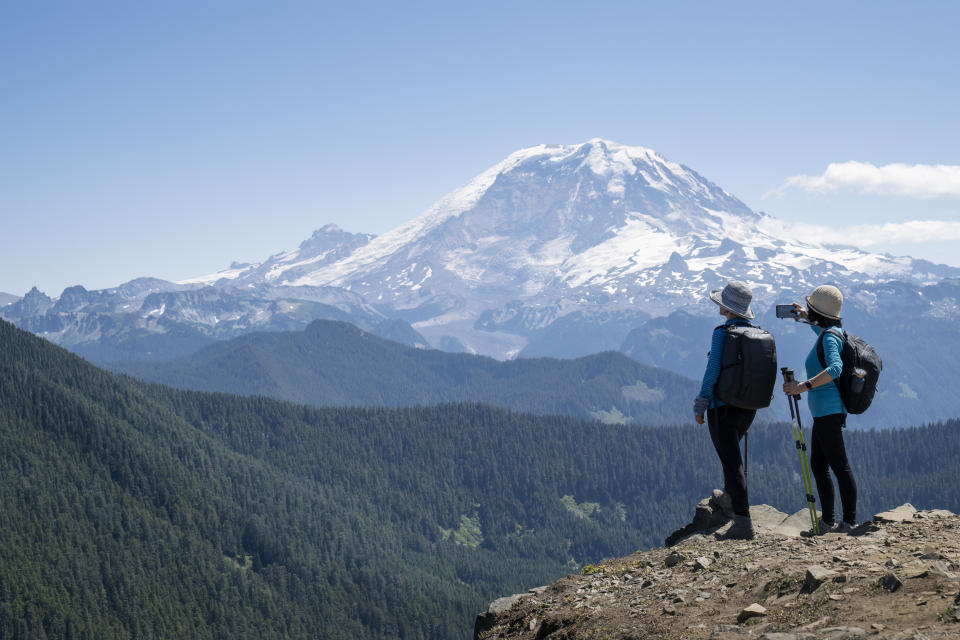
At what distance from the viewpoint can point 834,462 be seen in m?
17.7

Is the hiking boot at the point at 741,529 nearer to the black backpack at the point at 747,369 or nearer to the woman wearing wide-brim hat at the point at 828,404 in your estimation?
the woman wearing wide-brim hat at the point at 828,404

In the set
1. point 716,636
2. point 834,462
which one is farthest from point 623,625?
point 834,462

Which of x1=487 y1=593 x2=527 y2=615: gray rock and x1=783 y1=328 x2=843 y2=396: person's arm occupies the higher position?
x1=783 y1=328 x2=843 y2=396: person's arm

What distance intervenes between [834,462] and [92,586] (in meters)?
212

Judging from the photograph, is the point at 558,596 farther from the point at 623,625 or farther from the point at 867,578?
the point at 867,578

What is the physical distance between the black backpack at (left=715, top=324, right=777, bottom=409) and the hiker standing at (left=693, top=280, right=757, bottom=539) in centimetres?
24

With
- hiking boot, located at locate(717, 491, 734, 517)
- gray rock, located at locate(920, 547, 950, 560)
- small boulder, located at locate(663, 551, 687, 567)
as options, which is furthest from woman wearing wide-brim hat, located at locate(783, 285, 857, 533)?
small boulder, located at locate(663, 551, 687, 567)

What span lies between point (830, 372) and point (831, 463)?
7.82 feet

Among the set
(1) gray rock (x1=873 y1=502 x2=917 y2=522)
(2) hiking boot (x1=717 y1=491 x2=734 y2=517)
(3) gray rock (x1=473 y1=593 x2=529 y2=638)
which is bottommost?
(3) gray rock (x1=473 y1=593 x2=529 y2=638)

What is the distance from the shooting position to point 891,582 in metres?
12.2

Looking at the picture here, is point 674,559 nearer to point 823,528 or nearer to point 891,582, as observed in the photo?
point 823,528

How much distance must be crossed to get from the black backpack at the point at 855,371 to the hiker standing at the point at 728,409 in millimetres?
1826

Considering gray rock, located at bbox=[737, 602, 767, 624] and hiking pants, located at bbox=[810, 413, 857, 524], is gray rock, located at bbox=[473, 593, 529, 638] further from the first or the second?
hiking pants, located at bbox=[810, 413, 857, 524]

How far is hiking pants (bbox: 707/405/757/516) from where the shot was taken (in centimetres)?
1792
